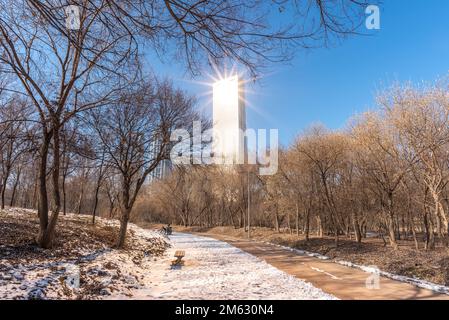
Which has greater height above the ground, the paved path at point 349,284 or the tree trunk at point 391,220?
the tree trunk at point 391,220

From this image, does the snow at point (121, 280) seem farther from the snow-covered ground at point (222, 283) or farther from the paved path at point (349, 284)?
the paved path at point (349, 284)

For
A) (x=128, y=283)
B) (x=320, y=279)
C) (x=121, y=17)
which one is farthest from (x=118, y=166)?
(x=121, y=17)

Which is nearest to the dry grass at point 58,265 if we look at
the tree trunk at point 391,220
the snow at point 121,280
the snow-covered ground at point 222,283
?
the snow at point 121,280

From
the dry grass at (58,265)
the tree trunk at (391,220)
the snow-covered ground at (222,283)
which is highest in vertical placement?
the tree trunk at (391,220)

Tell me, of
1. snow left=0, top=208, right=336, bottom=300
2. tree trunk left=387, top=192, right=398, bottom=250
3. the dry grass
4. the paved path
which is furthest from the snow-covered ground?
tree trunk left=387, top=192, right=398, bottom=250

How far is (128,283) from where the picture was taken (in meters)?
9.11

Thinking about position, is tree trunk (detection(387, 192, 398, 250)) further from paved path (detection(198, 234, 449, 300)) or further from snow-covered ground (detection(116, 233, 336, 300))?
snow-covered ground (detection(116, 233, 336, 300))

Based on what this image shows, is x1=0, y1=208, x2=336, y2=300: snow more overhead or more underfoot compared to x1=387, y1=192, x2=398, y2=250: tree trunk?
more underfoot

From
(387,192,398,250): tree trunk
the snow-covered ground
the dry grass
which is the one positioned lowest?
the snow-covered ground

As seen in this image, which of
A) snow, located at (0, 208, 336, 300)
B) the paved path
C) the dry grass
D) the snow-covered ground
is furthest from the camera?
the paved path

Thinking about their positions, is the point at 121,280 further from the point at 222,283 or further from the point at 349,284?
the point at 349,284

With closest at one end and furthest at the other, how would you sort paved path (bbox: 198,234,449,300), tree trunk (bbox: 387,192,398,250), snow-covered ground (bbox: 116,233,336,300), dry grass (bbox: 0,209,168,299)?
dry grass (bbox: 0,209,168,299), snow-covered ground (bbox: 116,233,336,300), paved path (bbox: 198,234,449,300), tree trunk (bbox: 387,192,398,250)
